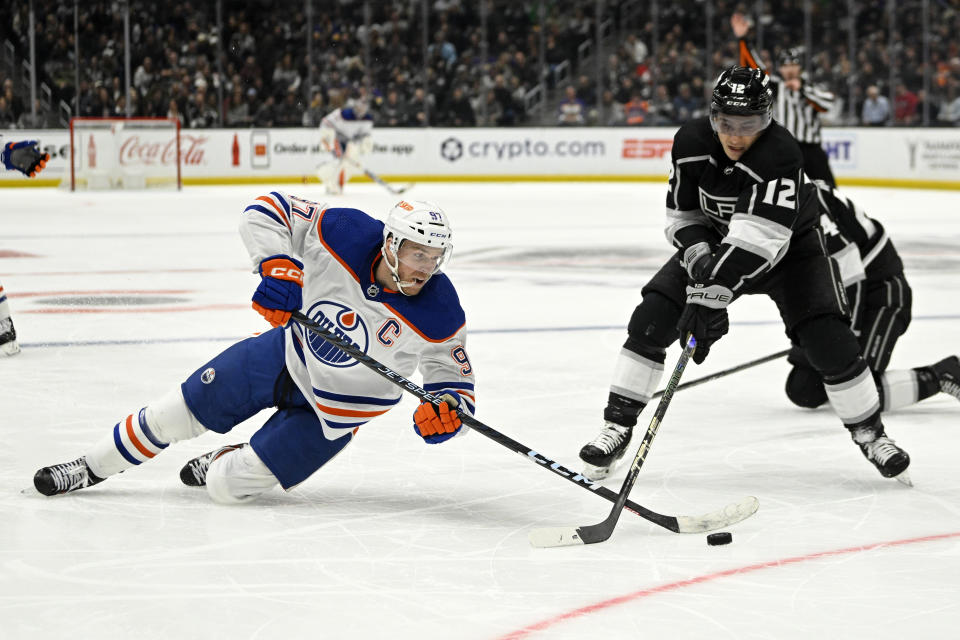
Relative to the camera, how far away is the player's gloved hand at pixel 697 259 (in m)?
3.20

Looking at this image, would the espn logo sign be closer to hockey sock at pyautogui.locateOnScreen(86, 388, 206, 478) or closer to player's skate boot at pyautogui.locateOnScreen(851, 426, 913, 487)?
player's skate boot at pyautogui.locateOnScreen(851, 426, 913, 487)

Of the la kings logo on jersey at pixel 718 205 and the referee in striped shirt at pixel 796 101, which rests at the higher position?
the referee in striped shirt at pixel 796 101

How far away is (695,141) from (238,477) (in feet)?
4.50

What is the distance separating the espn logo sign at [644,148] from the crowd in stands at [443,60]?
0.35 meters

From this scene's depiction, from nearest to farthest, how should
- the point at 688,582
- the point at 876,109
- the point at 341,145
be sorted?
the point at 688,582
the point at 341,145
the point at 876,109

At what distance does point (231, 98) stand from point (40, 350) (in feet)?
38.5

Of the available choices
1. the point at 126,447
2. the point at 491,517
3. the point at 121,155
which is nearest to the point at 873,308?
the point at 491,517

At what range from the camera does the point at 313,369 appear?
115 inches

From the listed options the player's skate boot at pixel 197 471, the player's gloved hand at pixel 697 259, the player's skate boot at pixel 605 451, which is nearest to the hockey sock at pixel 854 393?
the player's gloved hand at pixel 697 259

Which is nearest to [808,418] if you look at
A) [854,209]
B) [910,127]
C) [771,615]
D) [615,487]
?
[854,209]

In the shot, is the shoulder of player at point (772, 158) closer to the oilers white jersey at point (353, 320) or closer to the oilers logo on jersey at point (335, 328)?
the oilers white jersey at point (353, 320)

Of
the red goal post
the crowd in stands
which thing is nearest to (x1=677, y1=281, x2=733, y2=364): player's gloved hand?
the red goal post

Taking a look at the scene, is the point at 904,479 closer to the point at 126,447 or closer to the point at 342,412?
the point at 342,412

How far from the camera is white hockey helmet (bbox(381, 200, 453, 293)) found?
8.98ft
